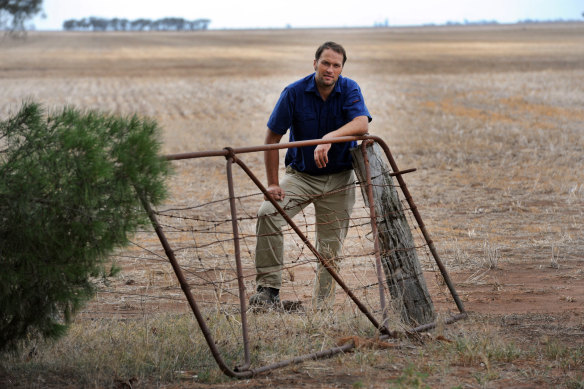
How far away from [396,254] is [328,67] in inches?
58.5

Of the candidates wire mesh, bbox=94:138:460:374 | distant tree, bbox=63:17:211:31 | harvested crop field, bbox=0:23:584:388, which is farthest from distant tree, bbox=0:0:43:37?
distant tree, bbox=63:17:211:31

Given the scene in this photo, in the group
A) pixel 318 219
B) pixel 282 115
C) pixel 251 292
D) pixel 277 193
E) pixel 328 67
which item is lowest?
pixel 251 292

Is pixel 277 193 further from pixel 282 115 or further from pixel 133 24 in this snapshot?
pixel 133 24

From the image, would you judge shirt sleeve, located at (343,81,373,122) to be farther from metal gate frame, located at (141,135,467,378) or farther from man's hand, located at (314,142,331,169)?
man's hand, located at (314,142,331,169)

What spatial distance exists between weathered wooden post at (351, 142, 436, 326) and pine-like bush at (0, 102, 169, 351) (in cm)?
202

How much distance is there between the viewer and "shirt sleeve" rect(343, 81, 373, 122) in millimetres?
5656

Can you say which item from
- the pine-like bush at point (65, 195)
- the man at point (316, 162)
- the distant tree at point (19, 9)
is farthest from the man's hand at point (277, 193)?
the distant tree at point (19, 9)

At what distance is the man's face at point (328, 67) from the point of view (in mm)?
5578

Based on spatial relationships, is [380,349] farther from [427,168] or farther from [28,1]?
[28,1]

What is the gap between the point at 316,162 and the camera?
5461 millimetres

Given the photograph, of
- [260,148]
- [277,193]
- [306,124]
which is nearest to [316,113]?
[306,124]

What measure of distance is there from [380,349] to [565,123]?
51.2 feet

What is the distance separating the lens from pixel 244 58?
168 ft

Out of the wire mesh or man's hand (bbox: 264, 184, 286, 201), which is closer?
the wire mesh
